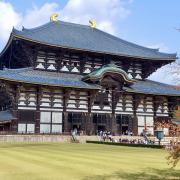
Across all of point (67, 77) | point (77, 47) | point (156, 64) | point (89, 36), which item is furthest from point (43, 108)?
point (156, 64)

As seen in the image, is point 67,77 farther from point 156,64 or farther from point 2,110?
point 156,64

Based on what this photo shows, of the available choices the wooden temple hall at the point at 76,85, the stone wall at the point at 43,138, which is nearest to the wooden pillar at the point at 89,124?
the wooden temple hall at the point at 76,85

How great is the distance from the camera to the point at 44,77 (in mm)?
52875

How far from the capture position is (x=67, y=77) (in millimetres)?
56156

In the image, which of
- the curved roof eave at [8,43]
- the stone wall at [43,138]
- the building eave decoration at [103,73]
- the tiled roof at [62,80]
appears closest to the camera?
the stone wall at [43,138]

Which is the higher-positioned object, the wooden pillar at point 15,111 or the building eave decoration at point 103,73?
the building eave decoration at point 103,73

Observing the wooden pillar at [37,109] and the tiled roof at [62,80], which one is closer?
the tiled roof at [62,80]

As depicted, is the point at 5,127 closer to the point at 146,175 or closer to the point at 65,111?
the point at 65,111

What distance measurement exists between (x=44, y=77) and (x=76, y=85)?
4.54m

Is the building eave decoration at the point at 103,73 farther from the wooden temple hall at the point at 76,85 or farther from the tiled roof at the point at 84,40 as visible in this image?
the tiled roof at the point at 84,40

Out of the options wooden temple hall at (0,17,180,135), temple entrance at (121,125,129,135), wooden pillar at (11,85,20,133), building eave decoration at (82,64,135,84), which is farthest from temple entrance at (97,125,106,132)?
wooden pillar at (11,85,20,133)

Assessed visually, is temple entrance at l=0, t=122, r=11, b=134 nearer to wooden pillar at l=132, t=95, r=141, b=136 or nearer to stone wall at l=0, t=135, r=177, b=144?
stone wall at l=0, t=135, r=177, b=144

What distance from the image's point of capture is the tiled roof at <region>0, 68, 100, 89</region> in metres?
49.1

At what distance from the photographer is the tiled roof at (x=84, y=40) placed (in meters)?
55.8
